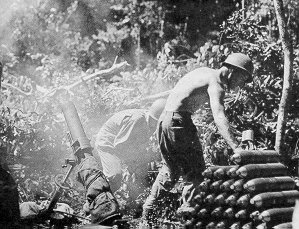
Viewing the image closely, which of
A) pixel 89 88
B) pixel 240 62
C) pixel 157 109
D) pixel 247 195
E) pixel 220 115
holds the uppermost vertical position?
pixel 89 88

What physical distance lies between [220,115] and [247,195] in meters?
0.99

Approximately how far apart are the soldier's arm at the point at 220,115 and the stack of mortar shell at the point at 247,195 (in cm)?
34

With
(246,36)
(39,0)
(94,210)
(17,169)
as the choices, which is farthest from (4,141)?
(39,0)

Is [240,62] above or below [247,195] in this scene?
above

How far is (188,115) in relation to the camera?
650 centimetres

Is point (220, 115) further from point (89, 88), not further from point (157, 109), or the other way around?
point (89, 88)

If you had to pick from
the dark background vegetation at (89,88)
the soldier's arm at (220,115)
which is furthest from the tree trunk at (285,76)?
the soldier's arm at (220,115)

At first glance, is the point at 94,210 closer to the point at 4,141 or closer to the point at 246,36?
the point at 4,141

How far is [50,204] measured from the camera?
6504 mm

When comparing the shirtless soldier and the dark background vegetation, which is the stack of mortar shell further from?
the dark background vegetation

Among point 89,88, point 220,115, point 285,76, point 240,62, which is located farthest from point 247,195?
A: point 89,88

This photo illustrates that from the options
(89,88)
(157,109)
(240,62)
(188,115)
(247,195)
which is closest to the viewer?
(247,195)

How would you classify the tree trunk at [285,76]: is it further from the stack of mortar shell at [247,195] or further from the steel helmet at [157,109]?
the stack of mortar shell at [247,195]

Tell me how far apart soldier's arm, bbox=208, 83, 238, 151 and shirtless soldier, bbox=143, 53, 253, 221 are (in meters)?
0.07
